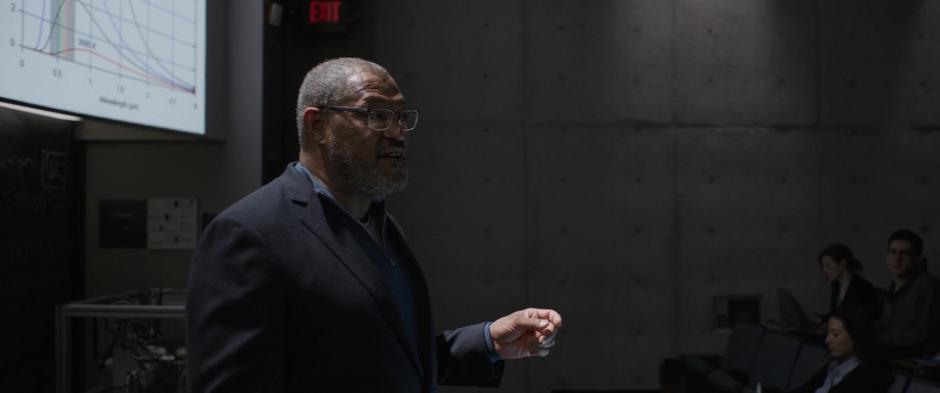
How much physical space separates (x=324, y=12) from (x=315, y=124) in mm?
4980

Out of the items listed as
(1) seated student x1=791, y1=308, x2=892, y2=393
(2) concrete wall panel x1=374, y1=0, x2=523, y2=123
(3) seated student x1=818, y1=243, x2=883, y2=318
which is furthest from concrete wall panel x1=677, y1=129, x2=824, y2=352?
(1) seated student x1=791, y1=308, x2=892, y2=393

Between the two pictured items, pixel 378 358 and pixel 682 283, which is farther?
pixel 682 283

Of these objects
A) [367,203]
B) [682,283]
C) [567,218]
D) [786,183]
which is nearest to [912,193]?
[786,183]

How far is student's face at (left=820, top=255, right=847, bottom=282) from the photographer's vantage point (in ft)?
17.8

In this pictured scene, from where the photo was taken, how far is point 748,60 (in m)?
6.53

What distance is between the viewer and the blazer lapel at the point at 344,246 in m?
1.32

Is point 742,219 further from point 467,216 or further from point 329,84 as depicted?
point 329,84

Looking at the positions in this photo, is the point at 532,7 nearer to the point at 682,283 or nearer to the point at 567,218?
the point at 567,218

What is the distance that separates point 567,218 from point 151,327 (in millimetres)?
3696

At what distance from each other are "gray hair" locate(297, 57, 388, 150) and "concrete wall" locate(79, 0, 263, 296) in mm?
2568

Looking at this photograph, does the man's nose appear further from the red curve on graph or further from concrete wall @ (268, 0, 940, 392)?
concrete wall @ (268, 0, 940, 392)

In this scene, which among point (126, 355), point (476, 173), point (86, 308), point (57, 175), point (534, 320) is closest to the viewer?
point (534, 320)

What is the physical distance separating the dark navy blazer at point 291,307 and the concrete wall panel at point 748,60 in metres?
5.52

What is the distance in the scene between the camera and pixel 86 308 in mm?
2846
